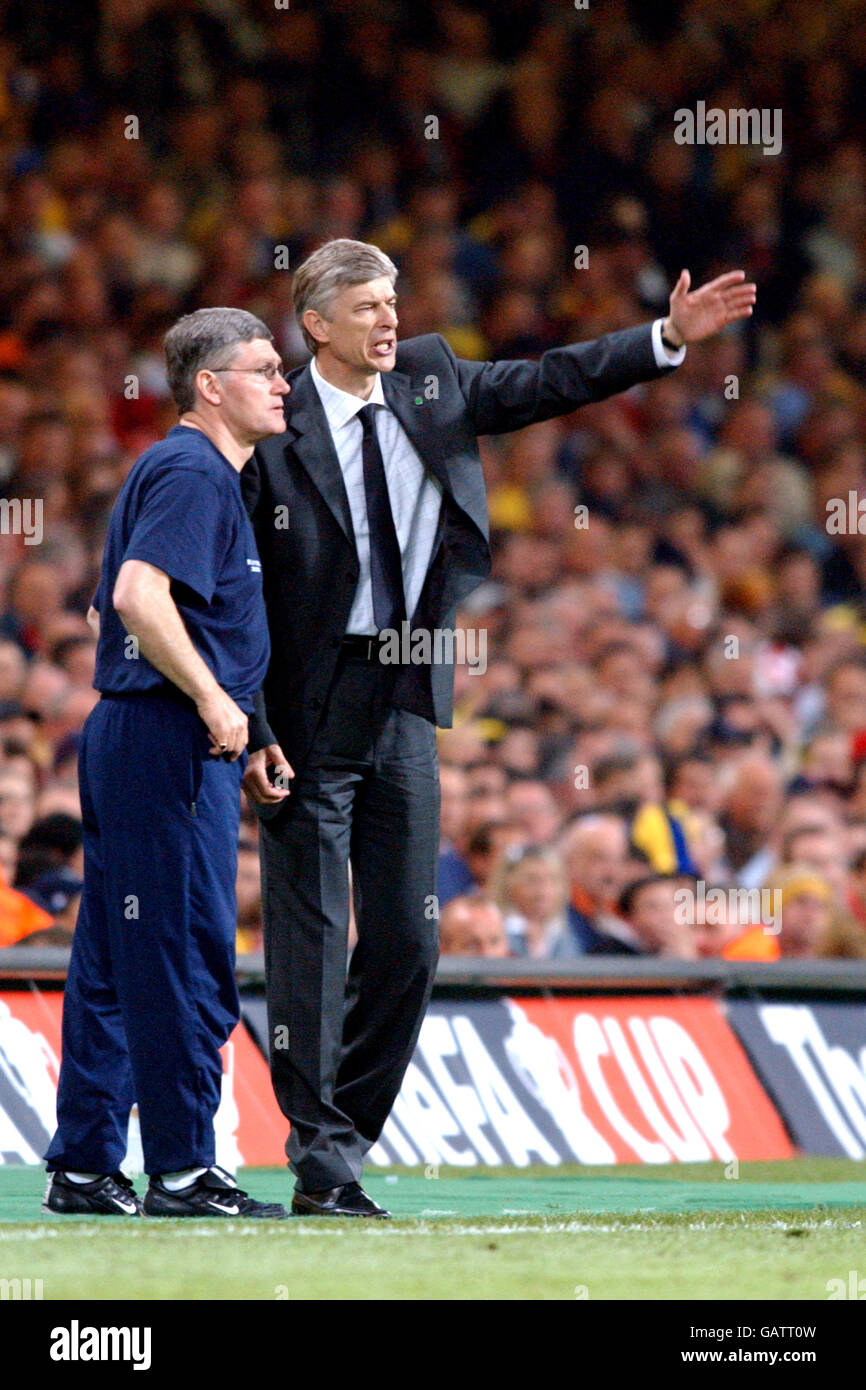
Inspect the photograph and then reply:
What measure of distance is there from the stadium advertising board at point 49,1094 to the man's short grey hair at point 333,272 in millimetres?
2462

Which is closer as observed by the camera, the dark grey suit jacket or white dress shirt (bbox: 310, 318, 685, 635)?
the dark grey suit jacket

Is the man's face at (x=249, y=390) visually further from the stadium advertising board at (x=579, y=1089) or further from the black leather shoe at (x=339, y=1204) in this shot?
the stadium advertising board at (x=579, y=1089)

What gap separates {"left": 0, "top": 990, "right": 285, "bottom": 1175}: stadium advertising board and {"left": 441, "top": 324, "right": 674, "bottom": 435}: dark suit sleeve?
2373mm

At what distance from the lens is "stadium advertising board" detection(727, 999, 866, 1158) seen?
800cm

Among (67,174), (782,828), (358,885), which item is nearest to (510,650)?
(782,828)

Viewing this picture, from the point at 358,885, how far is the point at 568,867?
4015mm

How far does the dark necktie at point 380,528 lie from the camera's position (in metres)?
5.73

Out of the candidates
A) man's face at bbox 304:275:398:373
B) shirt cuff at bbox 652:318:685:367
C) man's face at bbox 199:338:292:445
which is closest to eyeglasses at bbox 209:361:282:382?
man's face at bbox 199:338:292:445

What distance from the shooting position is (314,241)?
13.4m

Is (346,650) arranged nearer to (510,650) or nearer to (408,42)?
(510,650)

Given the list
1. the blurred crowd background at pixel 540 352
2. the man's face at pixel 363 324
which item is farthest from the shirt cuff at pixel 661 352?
the blurred crowd background at pixel 540 352

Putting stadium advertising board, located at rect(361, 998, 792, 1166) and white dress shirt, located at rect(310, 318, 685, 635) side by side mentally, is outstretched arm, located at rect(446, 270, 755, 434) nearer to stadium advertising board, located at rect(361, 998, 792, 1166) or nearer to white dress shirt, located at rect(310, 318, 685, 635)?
white dress shirt, located at rect(310, 318, 685, 635)

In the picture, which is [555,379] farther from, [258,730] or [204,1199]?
[204,1199]
